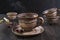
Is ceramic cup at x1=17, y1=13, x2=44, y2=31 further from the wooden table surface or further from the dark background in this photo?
the dark background

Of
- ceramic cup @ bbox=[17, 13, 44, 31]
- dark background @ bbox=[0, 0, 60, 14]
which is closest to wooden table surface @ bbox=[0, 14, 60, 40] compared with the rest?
ceramic cup @ bbox=[17, 13, 44, 31]

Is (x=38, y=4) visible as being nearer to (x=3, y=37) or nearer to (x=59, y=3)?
(x=59, y=3)

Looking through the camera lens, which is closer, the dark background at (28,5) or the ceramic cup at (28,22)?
the ceramic cup at (28,22)

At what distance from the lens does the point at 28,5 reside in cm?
195

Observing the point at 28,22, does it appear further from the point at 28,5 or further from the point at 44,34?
the point at 28,5

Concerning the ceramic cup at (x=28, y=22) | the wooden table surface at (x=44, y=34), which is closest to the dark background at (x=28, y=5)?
the wooden table surface at (x=44, y=34)

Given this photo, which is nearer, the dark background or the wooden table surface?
the wooden table surface

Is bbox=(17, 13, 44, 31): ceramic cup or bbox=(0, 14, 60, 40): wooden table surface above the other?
bbox=(17, 13, 44, 31): ceramic cup

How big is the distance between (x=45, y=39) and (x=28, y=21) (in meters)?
0.17

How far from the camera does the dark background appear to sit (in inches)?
76.2

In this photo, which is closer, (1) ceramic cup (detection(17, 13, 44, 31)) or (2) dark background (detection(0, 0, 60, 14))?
(1) ceramic cup (detection(17, 13, 44, 31))

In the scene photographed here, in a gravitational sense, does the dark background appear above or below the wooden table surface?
above

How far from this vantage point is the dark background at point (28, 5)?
6.35 feet

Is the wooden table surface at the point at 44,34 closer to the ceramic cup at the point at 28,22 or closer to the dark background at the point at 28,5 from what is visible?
the ceramic cup at the point at 28,22
